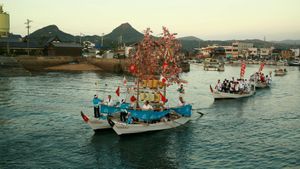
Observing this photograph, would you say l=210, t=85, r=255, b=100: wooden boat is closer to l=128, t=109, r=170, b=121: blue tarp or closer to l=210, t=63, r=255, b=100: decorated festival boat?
l=210, t=63, r=255, b=100: decorated festival boat

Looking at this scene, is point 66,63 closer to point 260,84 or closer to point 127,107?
point 260,84

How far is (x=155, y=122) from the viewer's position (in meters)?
30.2

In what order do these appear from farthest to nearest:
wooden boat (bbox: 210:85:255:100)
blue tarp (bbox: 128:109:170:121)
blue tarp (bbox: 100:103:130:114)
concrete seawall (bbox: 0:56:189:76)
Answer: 1. concrete seawall (bbox: 0:56:189:76)
2. wooden boat (bbox: 210:85:255:100)
3. blue tarp (bbox: 100:103:130:114)
4. blue tarp (bbox: 128:109:170:121)

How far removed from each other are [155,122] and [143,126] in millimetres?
1734

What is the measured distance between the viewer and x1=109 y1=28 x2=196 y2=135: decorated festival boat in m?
28.9

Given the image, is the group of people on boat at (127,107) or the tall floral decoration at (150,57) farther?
Answer: the tall floral decoration at (150,57)

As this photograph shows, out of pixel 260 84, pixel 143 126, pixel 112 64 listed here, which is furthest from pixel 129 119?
pixel 112 64

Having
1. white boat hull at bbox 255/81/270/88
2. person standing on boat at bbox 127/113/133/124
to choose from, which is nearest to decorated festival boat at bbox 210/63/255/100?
white boat hull at bbox 255/81/270/88

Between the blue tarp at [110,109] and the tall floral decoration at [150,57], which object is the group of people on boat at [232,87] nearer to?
the tall floral decoration at [150,57]

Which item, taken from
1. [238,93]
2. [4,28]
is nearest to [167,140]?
[238,93]

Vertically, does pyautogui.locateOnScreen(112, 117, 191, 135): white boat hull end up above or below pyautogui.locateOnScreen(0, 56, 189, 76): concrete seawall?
below

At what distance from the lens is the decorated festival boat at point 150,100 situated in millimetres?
28864

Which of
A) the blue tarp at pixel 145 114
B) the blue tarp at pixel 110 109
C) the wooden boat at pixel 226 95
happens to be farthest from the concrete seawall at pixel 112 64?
the blue tarp at pixel 145 114

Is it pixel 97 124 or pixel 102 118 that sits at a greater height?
pixel 102 118
